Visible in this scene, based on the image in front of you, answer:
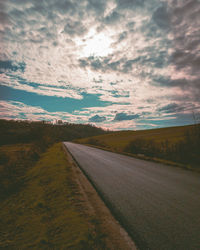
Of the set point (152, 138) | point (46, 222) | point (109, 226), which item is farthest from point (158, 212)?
point (152, 138)

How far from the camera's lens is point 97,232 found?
125 inches

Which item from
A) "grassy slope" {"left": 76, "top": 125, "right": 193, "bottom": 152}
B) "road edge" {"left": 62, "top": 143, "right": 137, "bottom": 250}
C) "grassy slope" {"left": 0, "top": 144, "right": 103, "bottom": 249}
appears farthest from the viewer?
"grassy slope" {"left": 76, "top": 125, "right": 193, "bottom": 152}

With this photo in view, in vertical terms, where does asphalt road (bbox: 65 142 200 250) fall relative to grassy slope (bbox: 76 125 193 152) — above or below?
below

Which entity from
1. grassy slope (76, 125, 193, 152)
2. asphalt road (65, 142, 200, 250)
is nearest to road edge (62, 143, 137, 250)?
asphalt road (65, 142, 200, 250)

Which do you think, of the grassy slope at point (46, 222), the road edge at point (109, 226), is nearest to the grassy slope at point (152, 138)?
the road edge at point (109, 226)

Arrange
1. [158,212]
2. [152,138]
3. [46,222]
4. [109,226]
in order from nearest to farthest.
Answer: [109,226]
[46,222]
[158,212]
[152,138]

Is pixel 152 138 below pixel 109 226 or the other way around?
the other way around

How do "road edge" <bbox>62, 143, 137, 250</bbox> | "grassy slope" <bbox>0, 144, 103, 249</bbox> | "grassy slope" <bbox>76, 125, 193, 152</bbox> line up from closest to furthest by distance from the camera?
1. "road edge" <bbox>62, 143, 137, 250</bbox>
2. "grassy slope" <bbox>0, 144, 103, 249</bbox>
3. "grassy slope" <bbox>76, 125, 193, 152</bbox>

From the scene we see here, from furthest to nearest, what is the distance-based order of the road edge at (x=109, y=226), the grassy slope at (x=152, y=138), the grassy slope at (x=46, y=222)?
1. the grassy slope at (x=152, y=138)
2. the grassy slope at (x=46, y=222)
3. the road edge at (x=109, y=226)

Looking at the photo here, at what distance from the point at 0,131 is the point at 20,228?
1326 inches

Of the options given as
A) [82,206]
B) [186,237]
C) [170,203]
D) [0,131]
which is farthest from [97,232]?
[0,131]

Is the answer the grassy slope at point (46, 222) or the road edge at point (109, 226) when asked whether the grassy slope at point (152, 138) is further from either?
the grassy slope at point (46, 222)

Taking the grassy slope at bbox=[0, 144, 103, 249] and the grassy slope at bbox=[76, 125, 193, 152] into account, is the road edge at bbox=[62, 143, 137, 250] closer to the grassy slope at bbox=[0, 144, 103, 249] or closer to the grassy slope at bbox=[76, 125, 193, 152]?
the grassy slope at bbox=[0, 144, 103, 249]

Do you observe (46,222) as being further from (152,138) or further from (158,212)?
(152,138)
